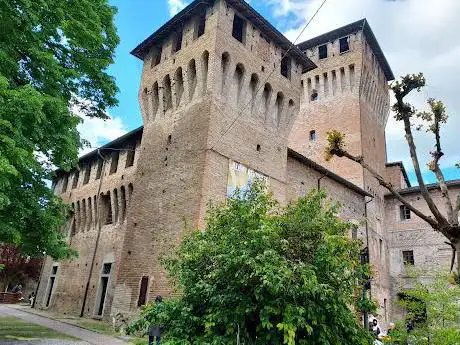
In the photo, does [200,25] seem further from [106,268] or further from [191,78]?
[106,268]

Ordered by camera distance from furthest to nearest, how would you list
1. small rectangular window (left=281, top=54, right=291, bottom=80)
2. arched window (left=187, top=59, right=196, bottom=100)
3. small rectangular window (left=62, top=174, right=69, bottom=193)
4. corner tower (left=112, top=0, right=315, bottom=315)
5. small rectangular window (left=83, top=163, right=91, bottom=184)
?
small rectangular window (left=62, top=174, right=69, bottom=193) → small rectangular window (left=83, top=163, right=91, bottom=184) → small rectangular window (left=281, top=54, right=291, bottom=80) → arched window (left=187, top=59, right=196, bottom=100) → corner tower (left=112, top=0, right=315, bottom=315)

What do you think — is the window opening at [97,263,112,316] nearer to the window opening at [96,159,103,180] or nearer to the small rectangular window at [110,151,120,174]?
the small rectangular window at [110,151,120,174]

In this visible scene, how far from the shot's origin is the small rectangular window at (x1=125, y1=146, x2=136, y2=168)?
19.8 metres

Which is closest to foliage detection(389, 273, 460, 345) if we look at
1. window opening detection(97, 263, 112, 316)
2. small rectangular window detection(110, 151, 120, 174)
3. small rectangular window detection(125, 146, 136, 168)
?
window opening detection(97, 263, 112, 316)

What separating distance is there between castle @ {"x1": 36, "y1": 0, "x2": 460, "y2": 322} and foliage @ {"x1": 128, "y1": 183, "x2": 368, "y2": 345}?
6.06 ft

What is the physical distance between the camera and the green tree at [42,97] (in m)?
6.71

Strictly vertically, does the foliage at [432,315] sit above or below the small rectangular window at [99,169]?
below

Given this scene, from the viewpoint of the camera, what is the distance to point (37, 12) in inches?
302

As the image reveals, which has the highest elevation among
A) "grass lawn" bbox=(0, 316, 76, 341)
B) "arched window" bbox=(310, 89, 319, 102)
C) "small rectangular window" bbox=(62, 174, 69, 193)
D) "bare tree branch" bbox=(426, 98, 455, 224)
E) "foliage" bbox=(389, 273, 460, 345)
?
"arched window" bbox=(310, 89, 319, 102)

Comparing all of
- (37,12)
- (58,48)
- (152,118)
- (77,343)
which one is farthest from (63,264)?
(37,12)

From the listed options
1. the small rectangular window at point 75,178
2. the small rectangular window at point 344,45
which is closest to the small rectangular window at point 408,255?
the small rectangular window at point 344,45

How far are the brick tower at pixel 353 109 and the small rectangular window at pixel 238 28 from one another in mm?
12794

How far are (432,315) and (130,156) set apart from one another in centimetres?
1578

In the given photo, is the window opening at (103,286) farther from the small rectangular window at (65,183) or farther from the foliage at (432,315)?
the foliage at (432,315)
